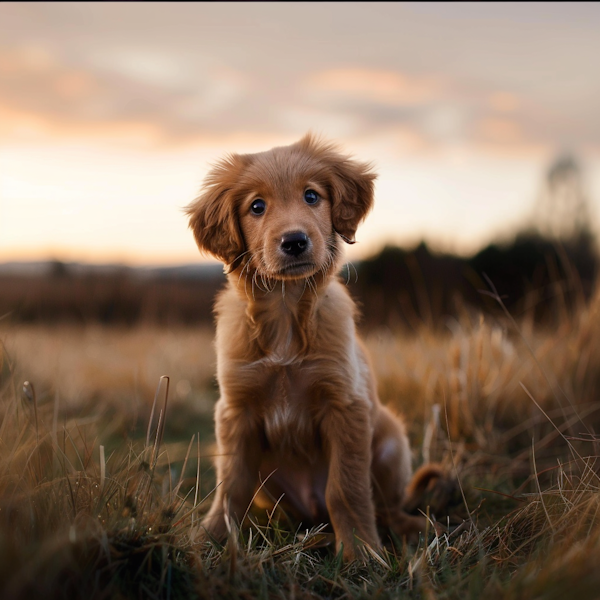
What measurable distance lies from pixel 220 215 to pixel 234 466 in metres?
1.23

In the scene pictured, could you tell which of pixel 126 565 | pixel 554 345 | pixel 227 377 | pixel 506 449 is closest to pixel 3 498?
pixel 126 565

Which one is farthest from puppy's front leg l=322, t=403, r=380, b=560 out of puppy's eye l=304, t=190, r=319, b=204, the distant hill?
the distant hill

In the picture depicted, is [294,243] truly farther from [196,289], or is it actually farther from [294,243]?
[196,289]

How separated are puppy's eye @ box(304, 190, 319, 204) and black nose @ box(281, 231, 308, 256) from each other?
0.36m

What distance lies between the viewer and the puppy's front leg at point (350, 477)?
8.68 feet

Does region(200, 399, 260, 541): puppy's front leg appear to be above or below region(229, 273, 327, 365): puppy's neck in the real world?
below

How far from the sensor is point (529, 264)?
14547 millimetres

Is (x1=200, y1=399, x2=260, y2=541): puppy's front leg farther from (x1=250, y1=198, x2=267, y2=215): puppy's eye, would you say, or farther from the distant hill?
the distant hill

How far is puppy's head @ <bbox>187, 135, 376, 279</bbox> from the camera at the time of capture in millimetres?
2615

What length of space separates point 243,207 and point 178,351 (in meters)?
5.47

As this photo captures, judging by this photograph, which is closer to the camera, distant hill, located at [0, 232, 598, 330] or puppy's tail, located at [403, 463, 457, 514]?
puppy's tail, located at [403, 463, 457, 514]

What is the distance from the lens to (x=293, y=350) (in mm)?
2758

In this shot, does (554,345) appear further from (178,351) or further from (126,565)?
(178,351)

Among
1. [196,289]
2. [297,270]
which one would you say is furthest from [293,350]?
[196,289]
